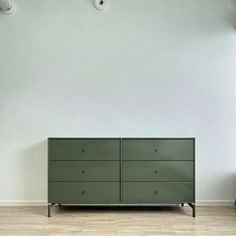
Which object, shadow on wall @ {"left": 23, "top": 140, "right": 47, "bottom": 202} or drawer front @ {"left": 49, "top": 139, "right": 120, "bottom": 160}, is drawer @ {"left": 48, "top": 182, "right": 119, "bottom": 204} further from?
shadow on wall @ {"left": 23, "top": 140, "right": 47, "bottom": 202}

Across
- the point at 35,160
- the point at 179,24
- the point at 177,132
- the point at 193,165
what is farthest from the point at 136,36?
the point at 35,160

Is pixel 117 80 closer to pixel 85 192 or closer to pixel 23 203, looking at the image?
pixel 85 192

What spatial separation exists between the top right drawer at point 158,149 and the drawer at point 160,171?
6cm

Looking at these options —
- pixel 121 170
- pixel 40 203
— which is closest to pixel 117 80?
pixel 121 170

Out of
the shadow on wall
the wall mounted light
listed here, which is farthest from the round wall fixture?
the shadow on wall

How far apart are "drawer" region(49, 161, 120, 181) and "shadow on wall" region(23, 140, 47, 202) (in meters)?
0.44

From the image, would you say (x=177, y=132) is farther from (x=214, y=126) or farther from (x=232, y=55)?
(x=232, y=55)

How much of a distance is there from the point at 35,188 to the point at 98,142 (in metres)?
1.09

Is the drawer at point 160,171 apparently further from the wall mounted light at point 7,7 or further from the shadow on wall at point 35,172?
the wall mounted light at point 7,7

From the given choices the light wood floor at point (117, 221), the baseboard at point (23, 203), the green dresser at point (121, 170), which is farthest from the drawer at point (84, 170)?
the baseboard at point (23, 203)

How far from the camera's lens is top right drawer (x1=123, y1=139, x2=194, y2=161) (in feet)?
12.7

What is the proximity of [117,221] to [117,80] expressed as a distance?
1712mm

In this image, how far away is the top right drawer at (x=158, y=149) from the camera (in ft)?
12.7

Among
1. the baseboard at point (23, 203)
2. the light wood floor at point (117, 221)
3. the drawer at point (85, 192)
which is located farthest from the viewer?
the baseboard at point (23, 203)
